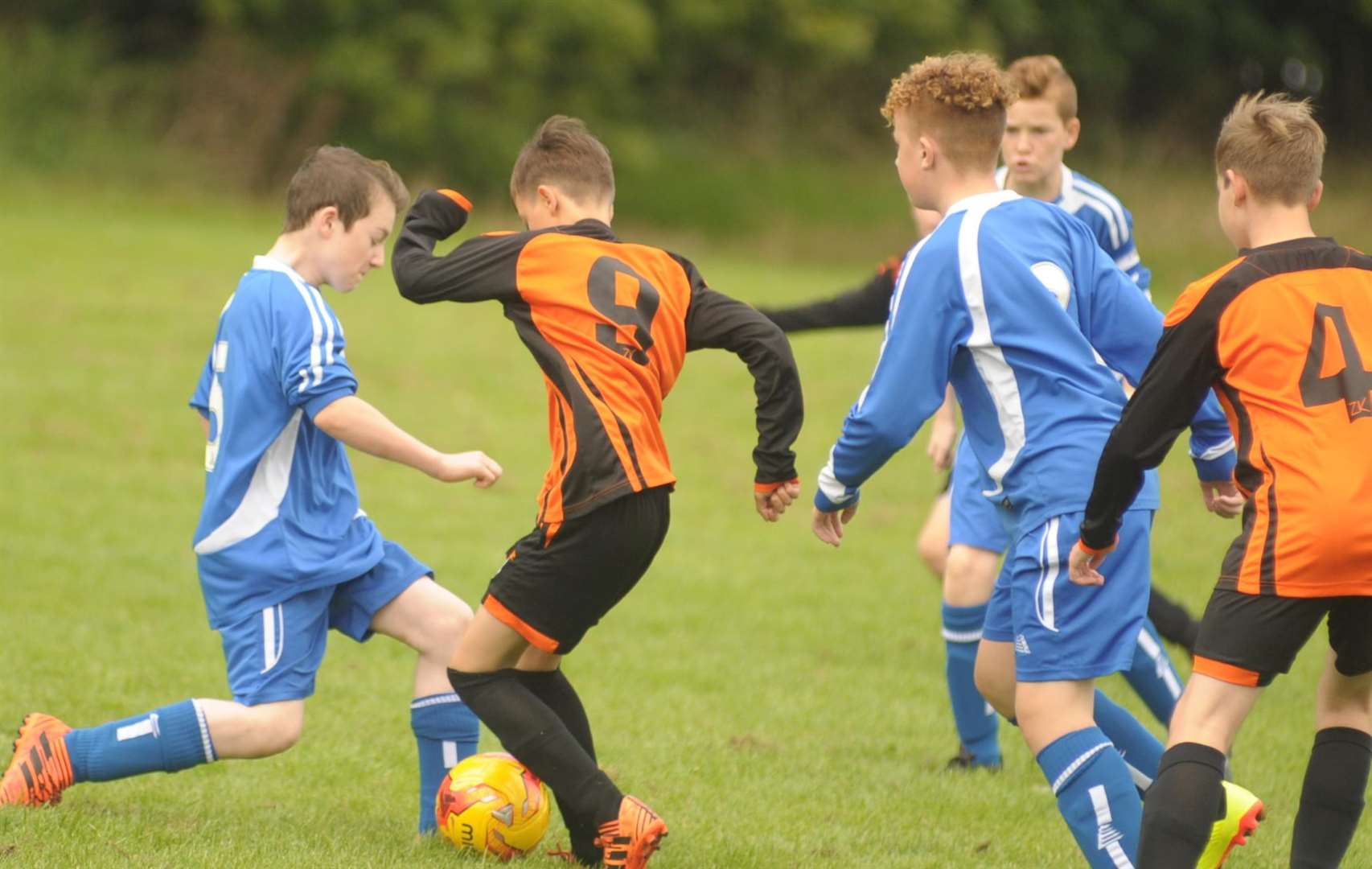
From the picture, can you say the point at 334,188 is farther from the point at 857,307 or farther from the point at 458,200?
the point at 857,307

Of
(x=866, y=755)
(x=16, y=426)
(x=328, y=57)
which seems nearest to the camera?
(x=866, y=755)

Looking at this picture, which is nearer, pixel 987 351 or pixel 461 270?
pixel 987 351

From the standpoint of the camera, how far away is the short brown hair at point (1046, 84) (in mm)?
5414

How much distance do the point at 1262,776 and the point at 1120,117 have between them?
30.5 meters

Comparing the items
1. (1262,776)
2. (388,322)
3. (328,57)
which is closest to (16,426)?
(388,322)

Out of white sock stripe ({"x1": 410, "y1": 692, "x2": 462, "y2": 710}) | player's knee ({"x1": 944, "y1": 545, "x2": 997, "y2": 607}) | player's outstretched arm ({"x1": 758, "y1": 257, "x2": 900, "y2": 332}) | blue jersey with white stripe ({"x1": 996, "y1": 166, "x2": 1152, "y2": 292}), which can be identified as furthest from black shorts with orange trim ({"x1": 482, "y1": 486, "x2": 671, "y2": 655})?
blue jersey with white stripe ({"x1": 996, "y1": 166, "x2": 1152, "y2": 292})

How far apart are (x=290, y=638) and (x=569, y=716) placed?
2.44 feet

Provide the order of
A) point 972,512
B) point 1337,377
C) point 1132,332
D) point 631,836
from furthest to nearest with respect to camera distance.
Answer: point 972,512 → point 1132,332 → point 631,836 → point 1337,377

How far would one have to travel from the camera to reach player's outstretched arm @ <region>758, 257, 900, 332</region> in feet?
16.8

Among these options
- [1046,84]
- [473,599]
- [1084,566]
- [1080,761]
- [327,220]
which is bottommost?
[473,599]

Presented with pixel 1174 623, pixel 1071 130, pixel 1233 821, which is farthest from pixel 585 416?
pixel 1174 623

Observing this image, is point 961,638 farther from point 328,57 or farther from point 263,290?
point 328,57

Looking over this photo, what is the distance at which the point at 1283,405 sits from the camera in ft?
10.7

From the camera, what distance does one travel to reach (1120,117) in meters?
33.8
